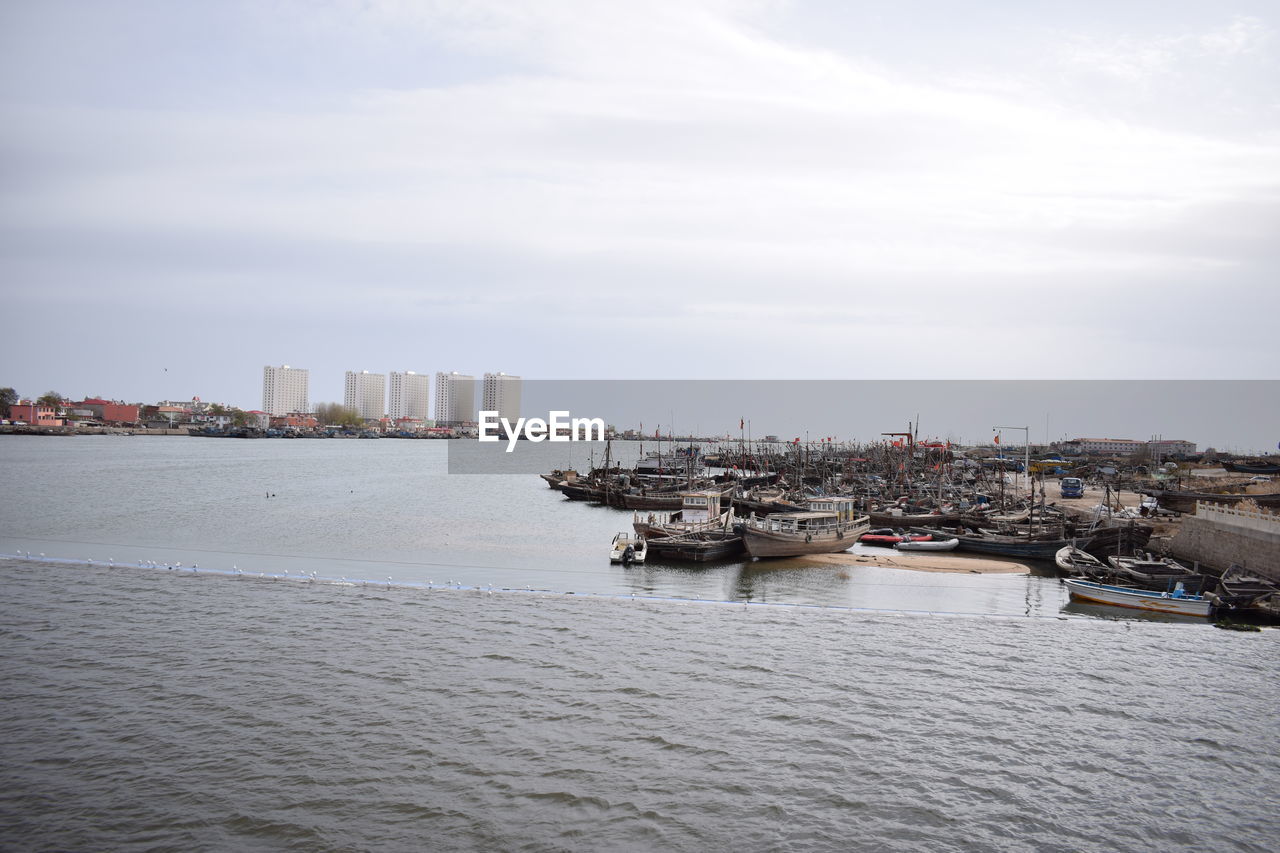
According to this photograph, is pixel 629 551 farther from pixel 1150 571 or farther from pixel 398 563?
pixel 1150 571

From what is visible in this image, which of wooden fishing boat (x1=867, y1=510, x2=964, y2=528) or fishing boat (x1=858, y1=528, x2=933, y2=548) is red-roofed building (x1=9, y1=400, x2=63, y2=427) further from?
fishing boat (x1=858, y1=528, x2=933, y2=548)

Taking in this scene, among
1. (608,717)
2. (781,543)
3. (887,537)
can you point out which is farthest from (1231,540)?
(608,717)

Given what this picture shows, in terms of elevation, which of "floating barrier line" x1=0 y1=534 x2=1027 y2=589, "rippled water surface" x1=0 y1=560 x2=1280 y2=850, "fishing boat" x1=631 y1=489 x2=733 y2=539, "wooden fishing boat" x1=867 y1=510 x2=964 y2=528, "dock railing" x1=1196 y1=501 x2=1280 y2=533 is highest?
"dock railing" x1=1196 y1=501 x2=1280 y2=533

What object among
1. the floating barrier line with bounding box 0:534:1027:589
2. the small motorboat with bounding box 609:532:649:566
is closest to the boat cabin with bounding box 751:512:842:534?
the floating barrier line with bounding box 0:534:1027:589

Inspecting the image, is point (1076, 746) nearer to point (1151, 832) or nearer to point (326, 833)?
point (1151, 832)

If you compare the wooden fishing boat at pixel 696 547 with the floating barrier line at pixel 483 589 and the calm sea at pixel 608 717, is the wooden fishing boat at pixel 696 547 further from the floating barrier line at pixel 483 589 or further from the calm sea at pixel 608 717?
the floating barrier line at pixel 483 589
